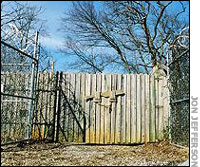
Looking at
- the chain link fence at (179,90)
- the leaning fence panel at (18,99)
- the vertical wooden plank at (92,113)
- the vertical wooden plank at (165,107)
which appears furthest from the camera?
the vertical wooden plank at (92,113)

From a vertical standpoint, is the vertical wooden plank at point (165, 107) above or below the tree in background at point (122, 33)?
below

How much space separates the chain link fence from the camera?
13.7 feet

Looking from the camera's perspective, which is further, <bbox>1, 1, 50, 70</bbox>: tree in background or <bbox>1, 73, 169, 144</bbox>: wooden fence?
<bbox>1, 73, 169, 144</bbox>: wooden fence

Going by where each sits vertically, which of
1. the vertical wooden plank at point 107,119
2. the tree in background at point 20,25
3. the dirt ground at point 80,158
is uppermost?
the tree in background at point 20,25

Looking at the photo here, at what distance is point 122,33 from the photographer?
878 centimetres

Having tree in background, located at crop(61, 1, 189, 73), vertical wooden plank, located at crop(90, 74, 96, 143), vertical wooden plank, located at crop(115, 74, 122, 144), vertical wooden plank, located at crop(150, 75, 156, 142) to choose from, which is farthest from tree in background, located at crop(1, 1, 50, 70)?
vertical wooden plank, located at crop(150, 75, 156, 142)

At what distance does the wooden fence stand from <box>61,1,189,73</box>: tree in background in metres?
1.83

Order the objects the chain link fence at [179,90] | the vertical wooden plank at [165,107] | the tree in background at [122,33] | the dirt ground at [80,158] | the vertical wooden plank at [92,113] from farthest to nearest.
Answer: the tree in background at [122,33]
the vertical wooden plank at [92,113]
the vertical wooden plank at [165,107]
the chain link fence at [179,90]
the dirt ground at [80,158]

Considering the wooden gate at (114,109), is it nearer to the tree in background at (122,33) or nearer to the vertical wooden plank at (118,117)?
the vertical wooden plank at (118,117)

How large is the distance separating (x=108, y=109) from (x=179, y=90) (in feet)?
4.93

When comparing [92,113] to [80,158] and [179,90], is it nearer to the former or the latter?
[80,158]

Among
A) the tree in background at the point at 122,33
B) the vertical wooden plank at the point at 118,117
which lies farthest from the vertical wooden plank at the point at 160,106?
the tree in background at the point at 122,33

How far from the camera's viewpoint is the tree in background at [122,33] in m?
7.34

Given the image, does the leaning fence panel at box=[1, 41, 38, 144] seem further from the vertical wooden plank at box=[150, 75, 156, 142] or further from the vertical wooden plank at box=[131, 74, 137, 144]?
the vertical wooden plank at box=[150, 75, 156, 142]
